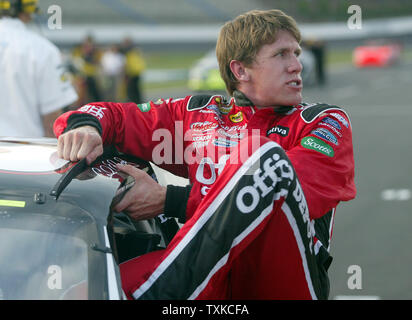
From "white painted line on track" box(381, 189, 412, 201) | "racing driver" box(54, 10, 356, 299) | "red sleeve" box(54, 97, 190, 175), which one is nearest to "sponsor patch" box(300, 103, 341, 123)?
"racing driver" box(54, 10, 356, 299)

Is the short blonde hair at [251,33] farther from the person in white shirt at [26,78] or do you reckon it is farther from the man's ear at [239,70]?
the person in white shirt at [26,78]

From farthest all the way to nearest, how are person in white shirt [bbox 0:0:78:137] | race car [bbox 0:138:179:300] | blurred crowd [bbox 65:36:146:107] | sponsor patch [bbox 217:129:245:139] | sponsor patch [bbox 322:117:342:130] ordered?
blurred crowd [bbox 65:36:146:107] → person in white shirt [bbox 0:0:78:137] → sponsor patch [bbox 217:129:245:139] → sponsor patch [bbox 322:117:342:130] → race car [bbox 0:138:179:300]

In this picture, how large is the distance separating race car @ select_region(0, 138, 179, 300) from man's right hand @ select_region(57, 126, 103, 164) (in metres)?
0.08

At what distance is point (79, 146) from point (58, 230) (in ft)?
1.69

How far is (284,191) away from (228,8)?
4439cm

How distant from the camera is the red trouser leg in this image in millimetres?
2230

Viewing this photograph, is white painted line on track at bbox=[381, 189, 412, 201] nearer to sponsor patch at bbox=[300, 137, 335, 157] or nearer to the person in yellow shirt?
sponsor patch at bbox=[300, 137, 335, 157]

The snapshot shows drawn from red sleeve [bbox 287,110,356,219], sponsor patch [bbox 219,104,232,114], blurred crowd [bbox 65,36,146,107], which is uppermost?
sponsor patch [bbox 219,104,232,114]

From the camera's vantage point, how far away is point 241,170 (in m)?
2.28

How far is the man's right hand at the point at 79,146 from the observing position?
2.54 meters

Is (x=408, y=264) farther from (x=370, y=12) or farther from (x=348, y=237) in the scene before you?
(x=370, y=12)

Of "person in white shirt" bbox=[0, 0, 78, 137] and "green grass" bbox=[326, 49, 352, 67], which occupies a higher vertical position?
"person in white shirt" bbox=[0, 0, 78, 137]

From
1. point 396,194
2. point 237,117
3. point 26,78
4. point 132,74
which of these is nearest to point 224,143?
point 237,117
